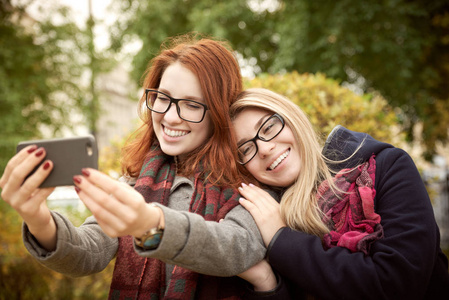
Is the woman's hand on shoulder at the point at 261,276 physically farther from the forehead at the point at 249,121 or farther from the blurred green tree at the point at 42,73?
the blurred green tree at the point at 42,73

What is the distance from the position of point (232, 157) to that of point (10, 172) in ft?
3.32

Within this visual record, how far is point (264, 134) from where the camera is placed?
6.73 feet

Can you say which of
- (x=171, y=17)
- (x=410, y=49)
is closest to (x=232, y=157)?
(x=410, y=49)

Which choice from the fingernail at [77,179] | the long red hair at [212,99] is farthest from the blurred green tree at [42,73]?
the fingernail at [77,179]

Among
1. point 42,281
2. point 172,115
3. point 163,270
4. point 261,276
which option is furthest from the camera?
point 42,281

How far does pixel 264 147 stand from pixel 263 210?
0.34m

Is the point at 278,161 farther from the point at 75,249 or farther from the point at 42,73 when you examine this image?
the point at 42,73

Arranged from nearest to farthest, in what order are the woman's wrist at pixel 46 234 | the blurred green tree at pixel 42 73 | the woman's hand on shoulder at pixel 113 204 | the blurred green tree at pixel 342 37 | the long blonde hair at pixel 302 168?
the woman's hand on shoulder at pixel 113 204 → the woman's wrist at pixel 46 234 → the long blonde hair at pixel 302 168 → the blurred green tree at pixel 42 73 → the blurred green tree at pixel 342 37

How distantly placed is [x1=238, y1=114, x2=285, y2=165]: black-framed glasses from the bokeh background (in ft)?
16.4

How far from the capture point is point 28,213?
1446 millimetres

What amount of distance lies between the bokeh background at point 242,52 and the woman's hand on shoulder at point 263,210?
5.21 m

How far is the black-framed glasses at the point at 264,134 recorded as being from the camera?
80.4 inches

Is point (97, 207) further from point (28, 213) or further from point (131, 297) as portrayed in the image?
point (131, 297)

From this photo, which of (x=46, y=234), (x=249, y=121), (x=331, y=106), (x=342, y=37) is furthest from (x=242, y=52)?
(x=46, y=234)
